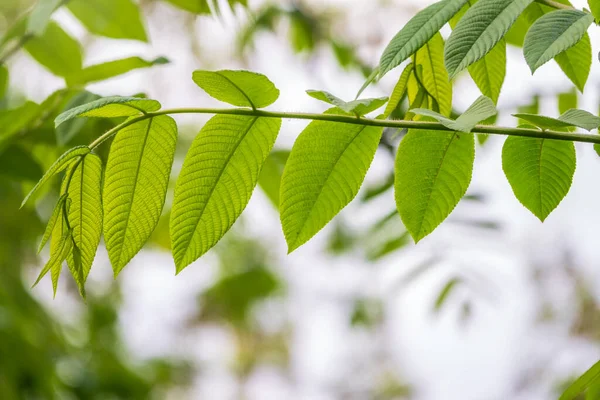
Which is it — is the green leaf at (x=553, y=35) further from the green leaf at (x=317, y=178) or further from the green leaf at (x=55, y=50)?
the green leaf at (x=55, y=50)

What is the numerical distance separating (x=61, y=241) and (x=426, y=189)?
327 mm

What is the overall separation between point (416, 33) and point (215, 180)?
0.22 metres

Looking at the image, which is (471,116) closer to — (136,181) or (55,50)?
(136,181)

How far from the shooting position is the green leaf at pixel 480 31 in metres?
0.49

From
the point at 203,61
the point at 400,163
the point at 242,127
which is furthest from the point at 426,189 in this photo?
the point at 203,61

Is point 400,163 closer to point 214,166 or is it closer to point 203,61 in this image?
point 214,166

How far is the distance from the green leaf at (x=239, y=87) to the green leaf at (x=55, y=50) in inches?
28.7

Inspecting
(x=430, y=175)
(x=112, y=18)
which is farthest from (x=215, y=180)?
(x=112, y=18)

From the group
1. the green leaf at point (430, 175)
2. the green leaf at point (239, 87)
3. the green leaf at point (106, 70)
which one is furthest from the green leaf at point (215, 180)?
the green leaf at point (106, 70)

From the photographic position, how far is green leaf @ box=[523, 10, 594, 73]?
480 mm

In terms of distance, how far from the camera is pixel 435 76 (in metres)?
0.73

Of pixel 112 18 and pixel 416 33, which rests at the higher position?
pixel 112 18

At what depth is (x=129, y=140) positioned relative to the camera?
60 cm

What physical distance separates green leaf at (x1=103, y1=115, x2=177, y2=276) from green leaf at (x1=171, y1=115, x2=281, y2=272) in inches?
0.9
